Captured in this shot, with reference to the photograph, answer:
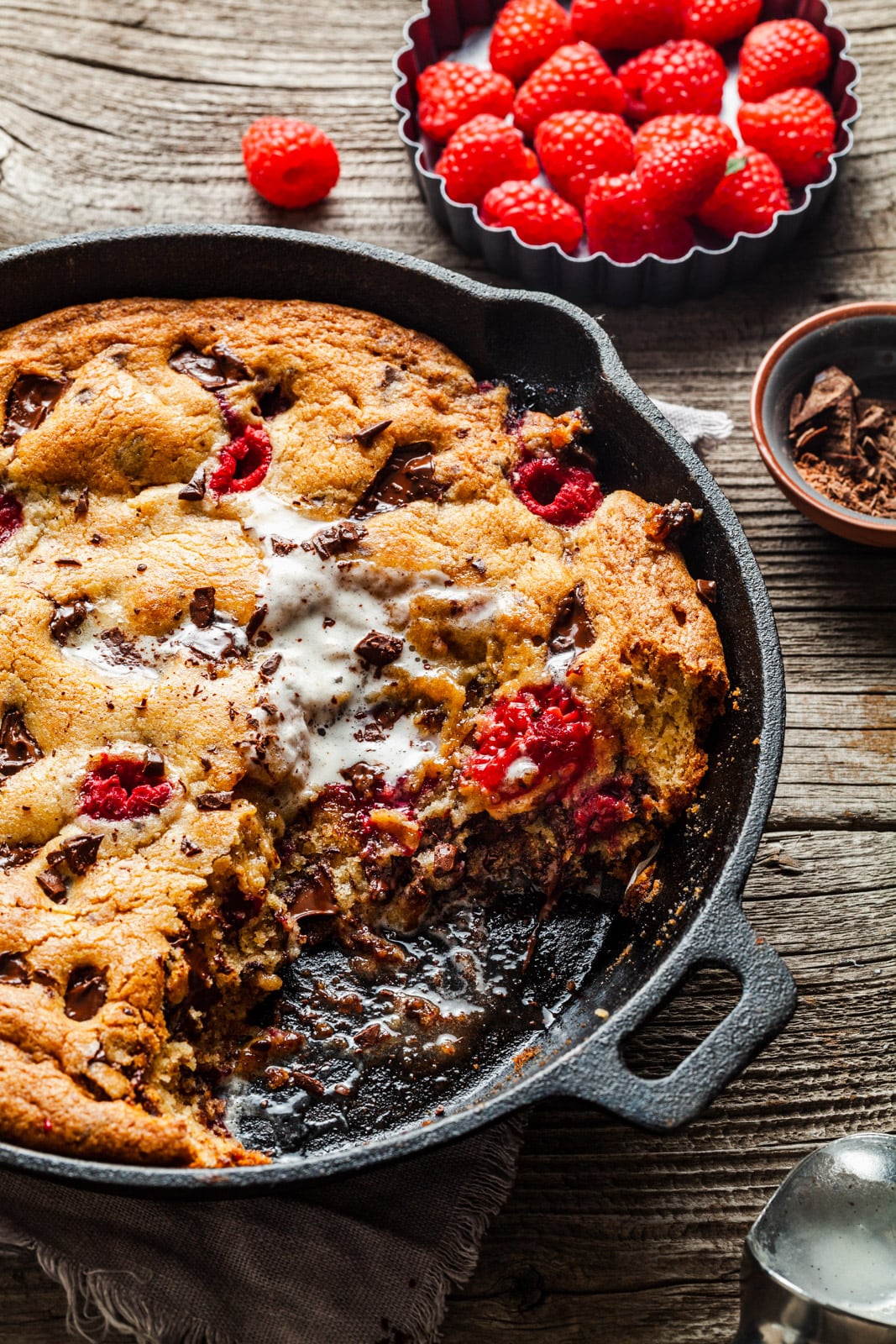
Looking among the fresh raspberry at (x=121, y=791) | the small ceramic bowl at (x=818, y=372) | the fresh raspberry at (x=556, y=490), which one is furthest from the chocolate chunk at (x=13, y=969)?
the small ceramic bowl at (x=818, y=372)

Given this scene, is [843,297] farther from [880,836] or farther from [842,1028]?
[842,1028]

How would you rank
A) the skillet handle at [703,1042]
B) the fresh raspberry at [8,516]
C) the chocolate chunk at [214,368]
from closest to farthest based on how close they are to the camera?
the skillet handle at [703,1042] → the fresh raspberry at [8,516] → the chocolate chunk at [214,368]

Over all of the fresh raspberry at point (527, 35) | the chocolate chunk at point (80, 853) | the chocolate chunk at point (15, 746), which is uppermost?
the fresh raspberry at point (527, 35)

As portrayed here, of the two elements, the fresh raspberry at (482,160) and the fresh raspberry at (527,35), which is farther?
the fresh raspberry at (527,35)

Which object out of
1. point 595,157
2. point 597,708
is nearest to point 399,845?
point 597,708

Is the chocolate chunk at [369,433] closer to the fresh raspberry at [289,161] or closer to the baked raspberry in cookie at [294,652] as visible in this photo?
the baked raspberry in cookie at [294,652]

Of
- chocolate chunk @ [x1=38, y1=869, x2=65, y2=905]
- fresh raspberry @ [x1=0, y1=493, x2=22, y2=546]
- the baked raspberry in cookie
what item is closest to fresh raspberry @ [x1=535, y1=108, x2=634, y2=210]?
the baked raspberry in cookie

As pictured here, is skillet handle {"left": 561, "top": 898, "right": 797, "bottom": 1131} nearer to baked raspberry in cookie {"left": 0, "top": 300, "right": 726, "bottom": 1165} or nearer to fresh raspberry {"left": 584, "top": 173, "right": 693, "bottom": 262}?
baked raspberry in cookie {"left": 0, "top": 300, "right": 726, "bottom": 1165}
